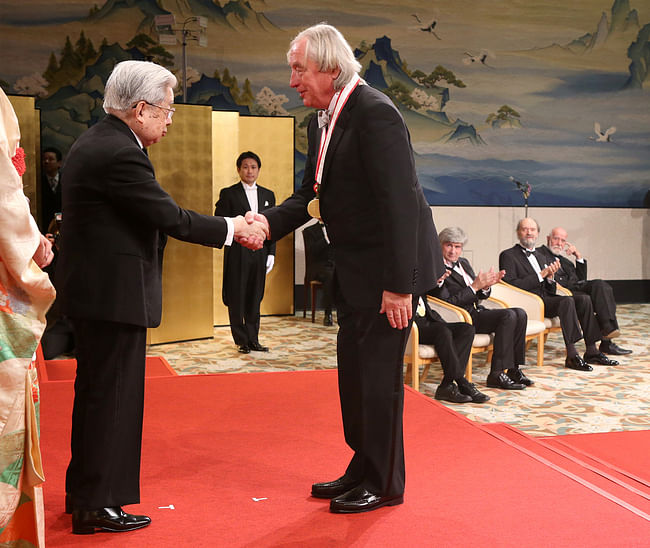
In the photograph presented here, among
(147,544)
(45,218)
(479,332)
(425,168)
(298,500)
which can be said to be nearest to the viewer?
(147,544)

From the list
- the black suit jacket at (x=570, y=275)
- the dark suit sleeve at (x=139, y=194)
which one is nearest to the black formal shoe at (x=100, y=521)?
the dark suit sleeve at (x=139, y=194)

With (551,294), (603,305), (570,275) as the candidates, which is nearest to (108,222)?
(551,294)

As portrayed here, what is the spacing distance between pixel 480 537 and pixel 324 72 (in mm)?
1593

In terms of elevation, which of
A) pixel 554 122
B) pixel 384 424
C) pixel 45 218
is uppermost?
pixel 554 122

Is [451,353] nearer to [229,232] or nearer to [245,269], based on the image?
[245,269]

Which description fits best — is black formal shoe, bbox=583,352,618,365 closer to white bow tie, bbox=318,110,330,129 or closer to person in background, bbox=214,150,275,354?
person in background, bbox=214,150,275,354

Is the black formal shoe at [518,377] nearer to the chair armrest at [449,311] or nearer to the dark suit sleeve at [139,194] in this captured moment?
the chair armrest at [449,311]

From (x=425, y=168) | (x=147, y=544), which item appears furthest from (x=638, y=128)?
(x=147, y=544)

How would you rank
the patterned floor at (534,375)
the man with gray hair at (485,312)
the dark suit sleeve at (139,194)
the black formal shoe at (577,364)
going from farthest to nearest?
the black formal shoe at (577,364) → the man with gray hair at (485,312) → the patterned floor at (534,375) → the dark suit sleeve at (139,194)

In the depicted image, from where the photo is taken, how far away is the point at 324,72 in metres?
2.64

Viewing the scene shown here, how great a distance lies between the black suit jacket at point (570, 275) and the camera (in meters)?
7.69

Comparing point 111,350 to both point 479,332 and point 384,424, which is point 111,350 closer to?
point 384,424

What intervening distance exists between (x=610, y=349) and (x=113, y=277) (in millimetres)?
5914

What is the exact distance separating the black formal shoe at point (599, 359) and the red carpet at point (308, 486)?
126 inches
